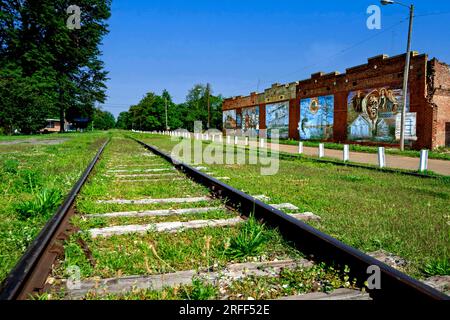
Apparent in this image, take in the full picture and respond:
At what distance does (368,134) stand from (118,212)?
2399 centimetres

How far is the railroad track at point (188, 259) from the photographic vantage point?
2.12 metres

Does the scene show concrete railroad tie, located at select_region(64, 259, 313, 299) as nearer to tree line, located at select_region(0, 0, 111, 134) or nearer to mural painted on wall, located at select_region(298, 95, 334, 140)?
mural painted on wall, located at select_region(298, 95, 334, 140)

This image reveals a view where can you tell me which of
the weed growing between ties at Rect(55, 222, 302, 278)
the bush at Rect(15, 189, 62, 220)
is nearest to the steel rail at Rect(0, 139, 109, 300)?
the weed growing between ties at Rect(55, 222, 302, 278)

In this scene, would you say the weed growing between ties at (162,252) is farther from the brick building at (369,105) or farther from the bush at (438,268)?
the brick building at (369,105)

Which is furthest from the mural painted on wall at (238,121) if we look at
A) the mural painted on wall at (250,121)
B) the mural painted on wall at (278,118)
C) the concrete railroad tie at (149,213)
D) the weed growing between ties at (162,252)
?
the weed growing between ties at (162,252)

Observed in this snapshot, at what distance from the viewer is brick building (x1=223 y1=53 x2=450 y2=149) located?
2045 centimetres

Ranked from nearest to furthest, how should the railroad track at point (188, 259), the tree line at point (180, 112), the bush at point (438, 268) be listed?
1. the railroad track at point (188, 259)
2. the bush at point (438, 268)
3. the tree line at point (180, 112)

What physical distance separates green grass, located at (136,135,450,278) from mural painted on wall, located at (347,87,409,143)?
16199 mm

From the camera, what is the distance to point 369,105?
79.9ft

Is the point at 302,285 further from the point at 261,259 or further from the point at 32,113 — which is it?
the point at 32,113

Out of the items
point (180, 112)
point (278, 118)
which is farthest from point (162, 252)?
point (180, 112)

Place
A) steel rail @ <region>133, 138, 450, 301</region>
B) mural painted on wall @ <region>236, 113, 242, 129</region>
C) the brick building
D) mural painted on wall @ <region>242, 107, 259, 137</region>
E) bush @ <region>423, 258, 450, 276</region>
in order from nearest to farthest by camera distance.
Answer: steel rail @ <region>133, 138, 450, 301</region> < bush @ <region>423, 258, 450, 276</region> < the brick building < mural painted on wall @ <region>242, 107, 259, 137</region> < mural painted on wall @ <region>236, 113, 242, 129</region>

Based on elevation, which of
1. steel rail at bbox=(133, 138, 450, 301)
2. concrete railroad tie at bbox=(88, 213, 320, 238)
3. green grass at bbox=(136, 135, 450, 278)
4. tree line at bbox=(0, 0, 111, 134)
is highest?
tree line at bbox=(0, 0, 111, 134)
